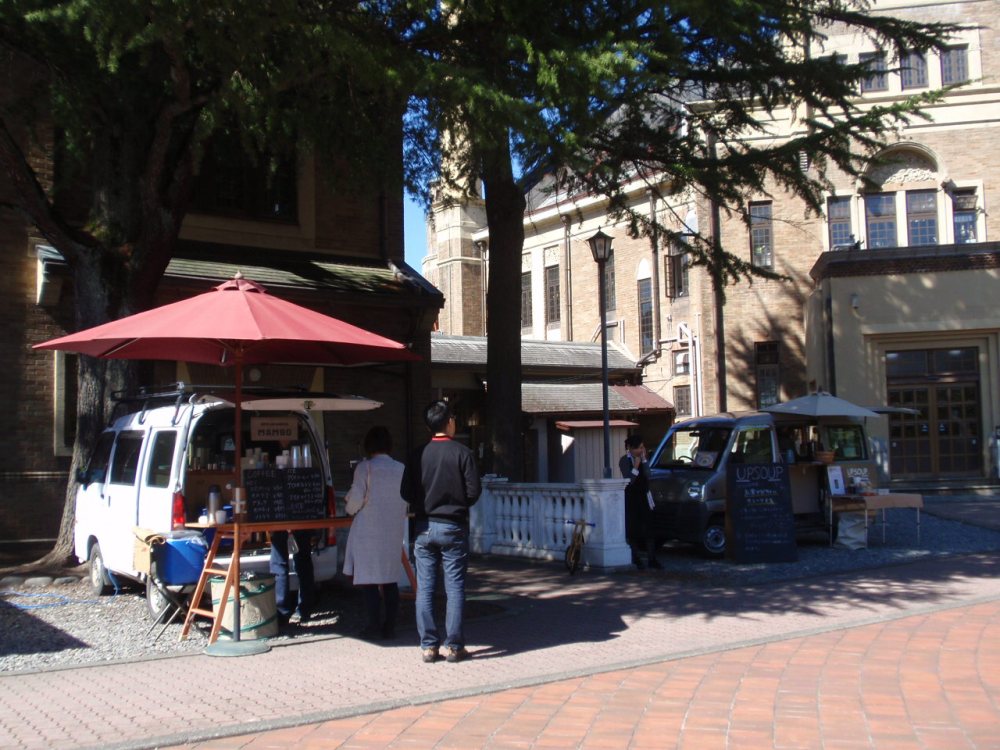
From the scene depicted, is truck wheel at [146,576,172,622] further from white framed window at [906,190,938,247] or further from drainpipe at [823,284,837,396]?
white framed window at [906,190,938,247]

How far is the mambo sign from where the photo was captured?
9258 millimetres

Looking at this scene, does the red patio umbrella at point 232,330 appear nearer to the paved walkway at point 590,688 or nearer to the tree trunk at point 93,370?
the paved walkway at point 590,688

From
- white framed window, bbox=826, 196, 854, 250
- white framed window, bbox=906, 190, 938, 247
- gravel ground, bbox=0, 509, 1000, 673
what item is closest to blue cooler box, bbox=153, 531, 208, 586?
gravel ground, bbox=0, 509, 1000, 673

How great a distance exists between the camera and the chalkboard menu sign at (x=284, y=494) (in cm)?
825

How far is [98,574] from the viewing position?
34.4ft

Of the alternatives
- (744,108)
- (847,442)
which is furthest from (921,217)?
(744,108)

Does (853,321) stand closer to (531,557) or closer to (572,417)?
(572,417)

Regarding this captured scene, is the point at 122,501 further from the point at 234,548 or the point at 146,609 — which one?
the point at 234,548

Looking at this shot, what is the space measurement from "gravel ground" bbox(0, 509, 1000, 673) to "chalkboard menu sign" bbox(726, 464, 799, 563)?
0.61 ft

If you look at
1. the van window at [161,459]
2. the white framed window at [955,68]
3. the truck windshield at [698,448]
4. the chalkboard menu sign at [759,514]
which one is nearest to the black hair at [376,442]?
the van window at [161,459]

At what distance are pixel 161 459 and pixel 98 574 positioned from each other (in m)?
2.09

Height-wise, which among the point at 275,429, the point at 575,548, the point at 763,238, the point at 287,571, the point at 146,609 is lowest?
the point at 146,609

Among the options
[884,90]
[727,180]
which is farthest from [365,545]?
[884,90]

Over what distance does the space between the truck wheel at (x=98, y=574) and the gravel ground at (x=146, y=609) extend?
13cm
